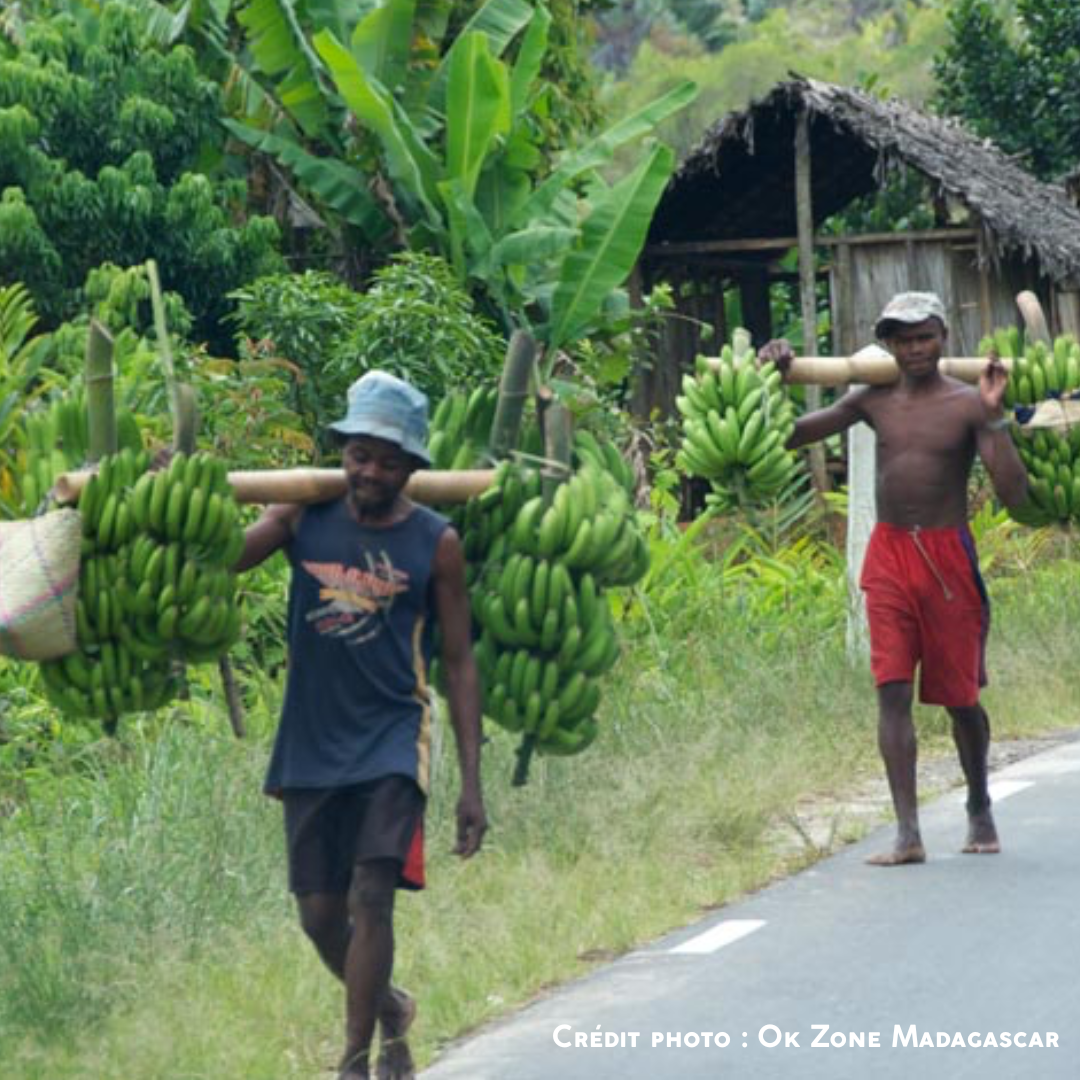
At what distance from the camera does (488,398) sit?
21.6ft

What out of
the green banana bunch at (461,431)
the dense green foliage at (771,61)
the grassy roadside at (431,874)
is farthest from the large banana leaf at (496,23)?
the dense green foliage at (771,61)

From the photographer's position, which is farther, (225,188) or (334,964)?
(225,188)

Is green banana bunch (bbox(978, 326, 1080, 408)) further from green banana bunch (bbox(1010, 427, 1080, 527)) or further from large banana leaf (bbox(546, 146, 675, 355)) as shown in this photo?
large banana leaf (bbox(546, 146, 675, 355))

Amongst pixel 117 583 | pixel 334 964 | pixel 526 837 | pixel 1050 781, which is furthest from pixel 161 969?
pixel 1050 781

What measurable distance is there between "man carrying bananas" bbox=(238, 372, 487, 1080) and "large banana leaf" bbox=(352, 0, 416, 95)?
11.4 meters

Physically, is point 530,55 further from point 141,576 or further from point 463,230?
point 141,576

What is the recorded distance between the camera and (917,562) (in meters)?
8.62

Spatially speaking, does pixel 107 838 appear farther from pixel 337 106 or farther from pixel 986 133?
pixel 986 133

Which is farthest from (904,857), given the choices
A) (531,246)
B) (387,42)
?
(387,42)

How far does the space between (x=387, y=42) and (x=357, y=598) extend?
11960 mm

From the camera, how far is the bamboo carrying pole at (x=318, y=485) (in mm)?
5887

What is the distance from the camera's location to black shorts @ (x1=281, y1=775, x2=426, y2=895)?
18.9ft

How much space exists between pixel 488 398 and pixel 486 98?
10048 millimetres

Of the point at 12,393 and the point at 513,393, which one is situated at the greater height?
the point at 12,393
